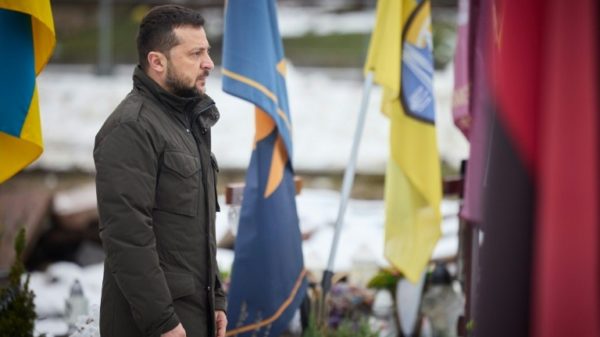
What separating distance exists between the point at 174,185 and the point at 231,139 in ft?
28.0

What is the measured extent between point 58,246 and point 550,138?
20.7ft

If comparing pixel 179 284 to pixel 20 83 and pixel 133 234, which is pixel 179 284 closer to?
A: pixel 133 234

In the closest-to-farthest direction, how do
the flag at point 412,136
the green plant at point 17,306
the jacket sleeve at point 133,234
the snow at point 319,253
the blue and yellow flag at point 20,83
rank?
the jacket sleeve at point 133,234 → the blue and yellow flag at point 20,83 → the green plant at point 17,306 → the flag at point 412,136 → the snow at point 319,253

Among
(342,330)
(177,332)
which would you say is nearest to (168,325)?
(177,332)

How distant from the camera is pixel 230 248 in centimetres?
743

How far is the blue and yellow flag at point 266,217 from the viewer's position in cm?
483

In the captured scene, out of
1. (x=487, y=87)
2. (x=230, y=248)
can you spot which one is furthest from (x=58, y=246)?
(x=487, y=87)

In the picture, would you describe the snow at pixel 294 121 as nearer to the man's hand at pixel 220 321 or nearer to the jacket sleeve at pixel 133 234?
the man's hand at pixel 220 321

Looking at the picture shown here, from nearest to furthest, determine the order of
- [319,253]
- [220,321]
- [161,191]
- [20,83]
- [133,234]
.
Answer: [133,234], [161,191], [220,321], [20,83], [319,253]

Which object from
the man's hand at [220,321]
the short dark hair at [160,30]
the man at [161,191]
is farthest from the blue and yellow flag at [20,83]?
the man's hand at [220,321]

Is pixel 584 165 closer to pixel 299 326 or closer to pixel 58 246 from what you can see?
pixel 299 326

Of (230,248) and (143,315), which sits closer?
(143,315)

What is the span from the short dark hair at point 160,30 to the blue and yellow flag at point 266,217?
1568 mm

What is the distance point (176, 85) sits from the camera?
125 inches
